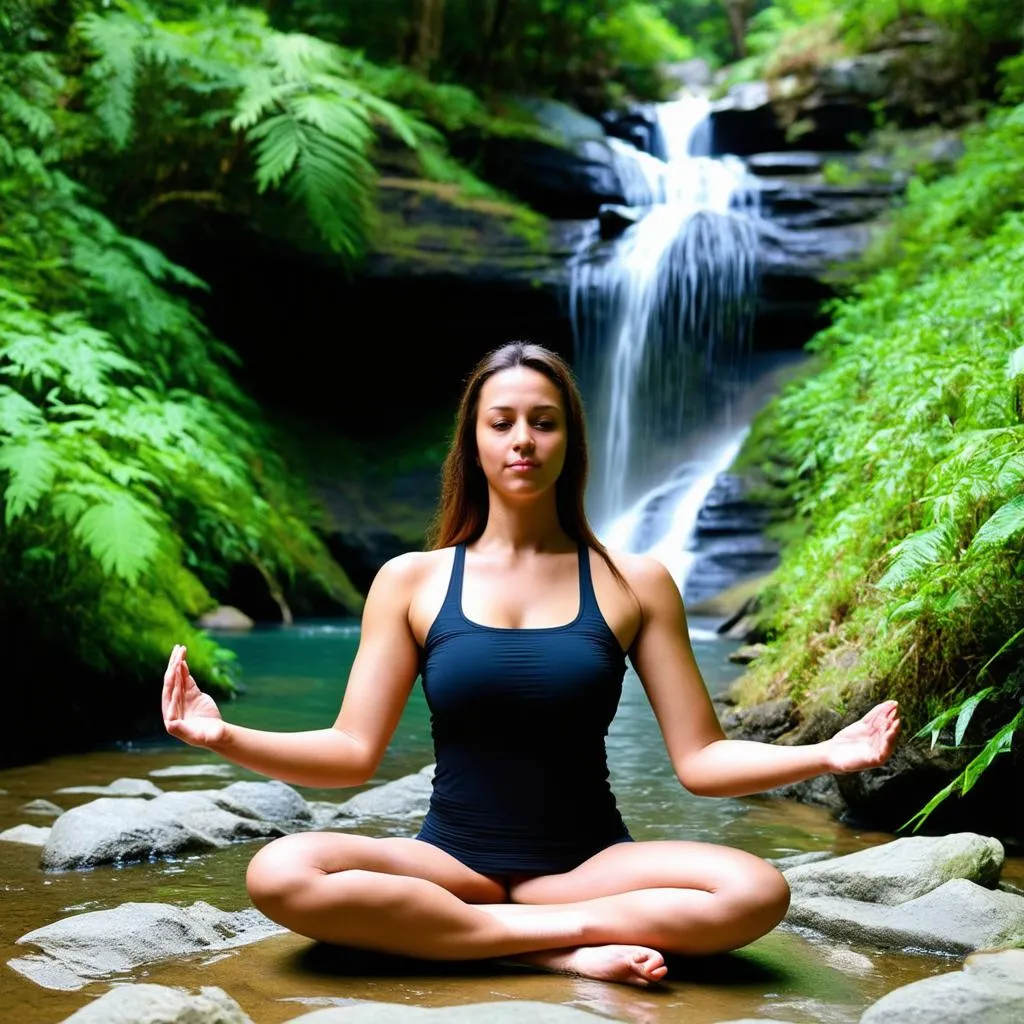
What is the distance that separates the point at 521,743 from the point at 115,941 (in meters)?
0.98

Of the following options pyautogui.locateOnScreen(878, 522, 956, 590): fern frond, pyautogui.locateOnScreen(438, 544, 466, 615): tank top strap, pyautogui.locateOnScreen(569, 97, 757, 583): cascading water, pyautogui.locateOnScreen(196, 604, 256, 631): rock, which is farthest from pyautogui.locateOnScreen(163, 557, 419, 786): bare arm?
pyautogui.locateOnScreen(569, 97, 757, 583): cascading water

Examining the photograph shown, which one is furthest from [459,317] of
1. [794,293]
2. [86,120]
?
[86,120]

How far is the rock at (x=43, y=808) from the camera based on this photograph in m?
4.36

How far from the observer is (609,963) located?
2.49 meters

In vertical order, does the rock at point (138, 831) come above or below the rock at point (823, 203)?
below

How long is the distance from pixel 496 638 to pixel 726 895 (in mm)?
741

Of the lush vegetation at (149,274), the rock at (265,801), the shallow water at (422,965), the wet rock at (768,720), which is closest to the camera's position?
the shallow water at (422,965)

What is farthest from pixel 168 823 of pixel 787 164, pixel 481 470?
pixel 787 164

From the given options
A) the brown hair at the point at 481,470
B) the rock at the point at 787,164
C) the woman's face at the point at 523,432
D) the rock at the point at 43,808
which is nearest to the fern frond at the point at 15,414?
the rock at the point at 43,808

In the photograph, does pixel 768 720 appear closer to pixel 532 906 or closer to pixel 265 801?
pixel 265 801

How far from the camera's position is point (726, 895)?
8.36 feet

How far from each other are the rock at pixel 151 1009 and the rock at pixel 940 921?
1.64 meters

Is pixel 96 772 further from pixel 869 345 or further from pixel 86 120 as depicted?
pixel 86 120

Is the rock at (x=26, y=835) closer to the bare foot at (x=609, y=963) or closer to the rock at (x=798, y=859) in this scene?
the bare foot at (x=609, y=963)
